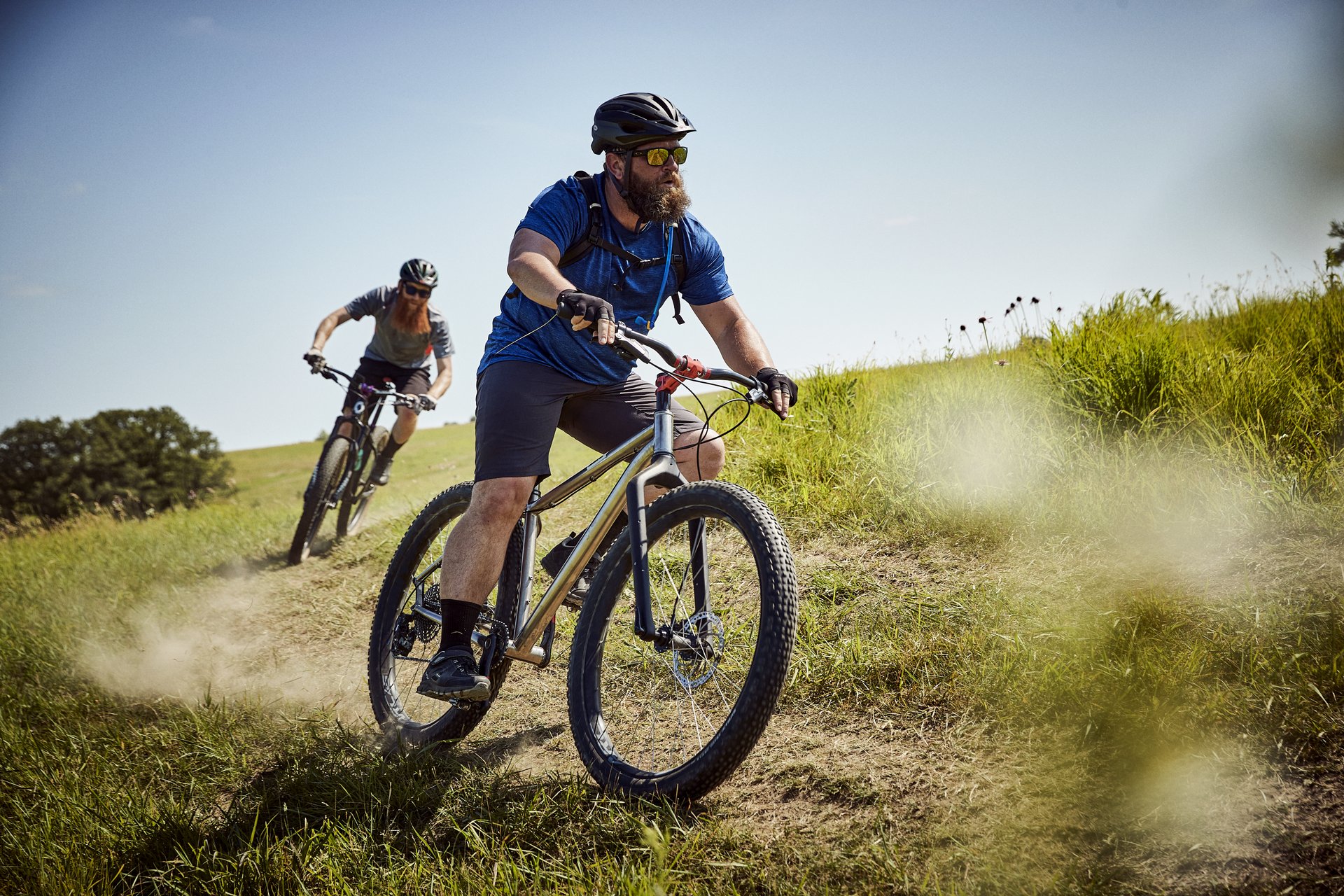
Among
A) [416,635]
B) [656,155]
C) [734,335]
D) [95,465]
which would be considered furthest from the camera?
[95,465]

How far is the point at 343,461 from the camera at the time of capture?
7832 millimetres

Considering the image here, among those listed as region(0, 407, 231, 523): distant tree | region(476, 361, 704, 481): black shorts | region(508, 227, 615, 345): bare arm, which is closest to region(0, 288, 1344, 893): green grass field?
region(476, 361, 704, 481): black shorts

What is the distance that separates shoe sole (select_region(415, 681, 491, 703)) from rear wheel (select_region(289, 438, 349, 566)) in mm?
5007

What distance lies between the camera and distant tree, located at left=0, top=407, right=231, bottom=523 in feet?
88.9

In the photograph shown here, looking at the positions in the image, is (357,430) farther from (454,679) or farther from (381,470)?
(454,679)

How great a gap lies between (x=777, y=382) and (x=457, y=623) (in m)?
1.65

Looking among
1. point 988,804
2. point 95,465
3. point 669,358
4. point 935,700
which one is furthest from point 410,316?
point 95,465

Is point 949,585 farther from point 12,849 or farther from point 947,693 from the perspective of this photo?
point 12,849

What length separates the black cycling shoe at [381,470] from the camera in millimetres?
8062

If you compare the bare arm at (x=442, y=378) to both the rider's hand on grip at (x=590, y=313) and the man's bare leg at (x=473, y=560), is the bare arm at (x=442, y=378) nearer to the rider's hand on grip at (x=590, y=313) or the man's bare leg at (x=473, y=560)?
the man's bare leg at (x=473, y=560)

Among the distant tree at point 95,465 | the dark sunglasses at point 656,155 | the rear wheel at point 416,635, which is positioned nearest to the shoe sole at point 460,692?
the rear wheel at point 416,635

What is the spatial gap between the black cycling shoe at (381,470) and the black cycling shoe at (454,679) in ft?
17.1

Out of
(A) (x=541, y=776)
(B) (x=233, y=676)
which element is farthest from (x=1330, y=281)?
(B) (x=233, y=676)

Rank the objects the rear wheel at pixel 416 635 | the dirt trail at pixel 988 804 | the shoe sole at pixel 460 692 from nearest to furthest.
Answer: the dirt trail at pixel 988 804 < the shoe sole at pixel 460 692 < the rear wheel at pixel 416 635
